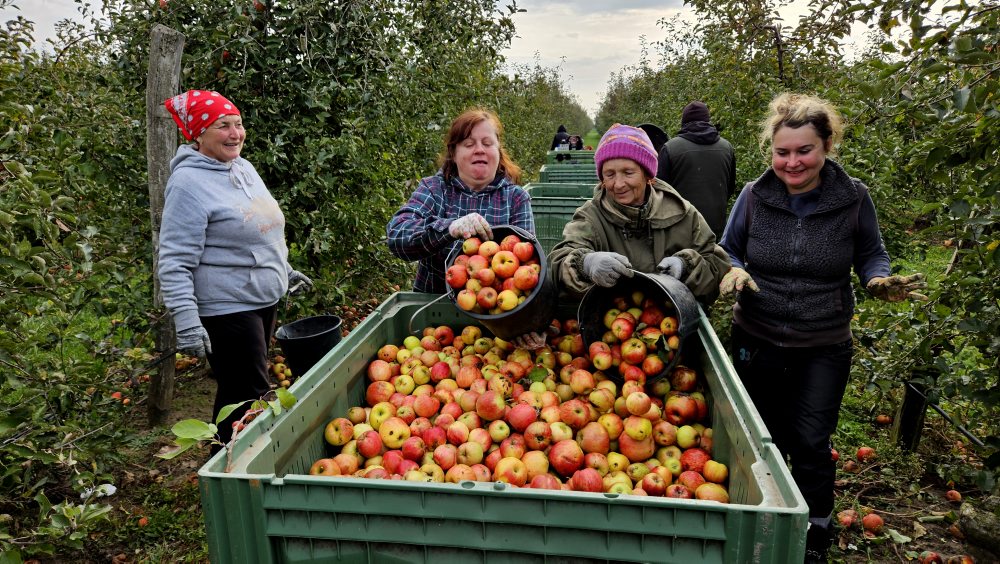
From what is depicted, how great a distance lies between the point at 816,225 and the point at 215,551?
2333 millimetres

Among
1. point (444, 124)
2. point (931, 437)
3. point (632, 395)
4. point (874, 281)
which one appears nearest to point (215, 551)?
point (632, 395)

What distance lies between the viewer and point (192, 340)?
8.54 feet

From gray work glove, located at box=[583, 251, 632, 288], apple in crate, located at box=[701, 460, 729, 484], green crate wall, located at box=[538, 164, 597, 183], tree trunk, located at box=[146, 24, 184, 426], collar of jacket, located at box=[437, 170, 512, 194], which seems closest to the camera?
apple in crate, located at box=[701, 460, 729, 484]

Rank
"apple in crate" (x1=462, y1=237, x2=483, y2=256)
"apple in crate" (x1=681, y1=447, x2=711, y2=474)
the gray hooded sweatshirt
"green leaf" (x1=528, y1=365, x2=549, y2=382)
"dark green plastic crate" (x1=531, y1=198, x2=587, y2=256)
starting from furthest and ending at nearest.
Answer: "dark green plastic crate" (x1=531, y1=198, x2=587, y2=256) < the gray hooded sweatshirt < "apple in crate" (x1=462, y1=237, x2=483, y2=256) < "green leaf" (x1=528, y1=365, x2=549, y2=382) < "apple in crate" (x1=681, y1=447, x2=711, y2=474)

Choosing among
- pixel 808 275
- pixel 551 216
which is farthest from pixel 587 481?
pixel 551 216

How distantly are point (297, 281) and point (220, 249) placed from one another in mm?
717

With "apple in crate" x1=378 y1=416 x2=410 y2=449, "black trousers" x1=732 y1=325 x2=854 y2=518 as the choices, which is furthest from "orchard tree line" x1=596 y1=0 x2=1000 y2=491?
"apple in crate" x1=378 y1=416 x2=410 y2=449

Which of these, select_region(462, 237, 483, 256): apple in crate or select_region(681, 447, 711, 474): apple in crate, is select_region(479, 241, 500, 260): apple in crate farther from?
select_region(681, 447, 711, 474): apple in crate

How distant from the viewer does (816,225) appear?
247 centimetres

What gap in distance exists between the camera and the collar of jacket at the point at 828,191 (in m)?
2.43

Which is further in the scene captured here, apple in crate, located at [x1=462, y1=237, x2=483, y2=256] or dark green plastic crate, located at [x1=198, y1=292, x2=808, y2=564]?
apple in crate, located at [x1=462, y1=237, x2=483, y2=256]

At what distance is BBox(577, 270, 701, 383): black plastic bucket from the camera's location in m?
2.13

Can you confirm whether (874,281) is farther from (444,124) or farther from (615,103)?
(615,103)

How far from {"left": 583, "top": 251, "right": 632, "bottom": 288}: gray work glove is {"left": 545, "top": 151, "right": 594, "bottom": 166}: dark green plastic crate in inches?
371
